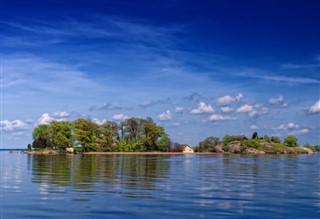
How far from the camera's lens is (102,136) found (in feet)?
592

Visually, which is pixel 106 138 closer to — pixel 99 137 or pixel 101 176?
pixel 99 137

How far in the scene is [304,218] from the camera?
20.5m

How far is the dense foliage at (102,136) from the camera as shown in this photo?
171375 mm

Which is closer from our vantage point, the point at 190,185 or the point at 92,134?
the point at 190,185

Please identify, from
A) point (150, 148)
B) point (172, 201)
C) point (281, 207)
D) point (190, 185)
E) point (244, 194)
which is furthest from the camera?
point (150, 148)

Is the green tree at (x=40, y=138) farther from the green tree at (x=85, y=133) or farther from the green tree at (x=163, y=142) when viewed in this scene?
the green tree at (x=163, y=142)

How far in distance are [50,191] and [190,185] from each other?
1222 centimetres

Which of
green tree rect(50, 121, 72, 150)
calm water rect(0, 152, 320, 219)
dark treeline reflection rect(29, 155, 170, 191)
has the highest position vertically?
green tree rect(50, 121, 72, 150)

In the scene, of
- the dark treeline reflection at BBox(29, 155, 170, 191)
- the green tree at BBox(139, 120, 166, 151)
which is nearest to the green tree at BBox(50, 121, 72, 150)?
the green tree at BBox(139, 120, 166, 151)

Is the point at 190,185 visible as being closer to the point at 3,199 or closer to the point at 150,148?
the point at 3,199

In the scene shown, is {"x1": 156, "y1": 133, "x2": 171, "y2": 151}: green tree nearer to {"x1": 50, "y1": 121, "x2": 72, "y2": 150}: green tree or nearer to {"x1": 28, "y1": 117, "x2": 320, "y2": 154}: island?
{"x1": 28, "y1": 117, "x2": 320, "y2": 154}: island

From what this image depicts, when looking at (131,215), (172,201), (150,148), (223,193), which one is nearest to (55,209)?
(131,215)

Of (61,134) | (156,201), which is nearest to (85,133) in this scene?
(61,134)

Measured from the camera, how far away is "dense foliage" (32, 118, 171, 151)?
171375 millimetres
